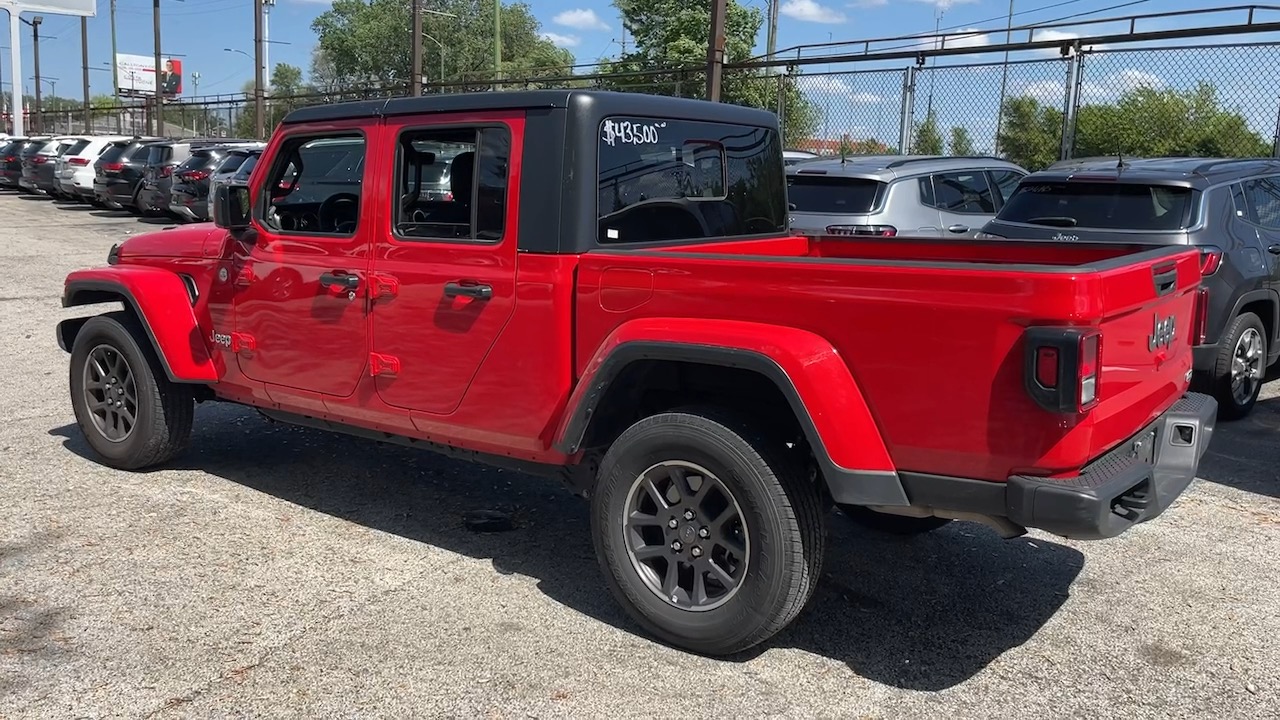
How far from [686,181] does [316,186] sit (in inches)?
68.6

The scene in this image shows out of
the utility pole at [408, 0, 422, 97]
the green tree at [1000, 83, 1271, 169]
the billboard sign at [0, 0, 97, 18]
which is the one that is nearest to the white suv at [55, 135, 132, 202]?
the utility pole at [408, 0, 422, 97]

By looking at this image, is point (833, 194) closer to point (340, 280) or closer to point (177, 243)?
point (177, 243)

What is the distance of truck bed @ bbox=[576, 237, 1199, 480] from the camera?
317 cm

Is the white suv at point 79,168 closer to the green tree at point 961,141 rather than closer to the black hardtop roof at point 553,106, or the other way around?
the green tree at point 961,141

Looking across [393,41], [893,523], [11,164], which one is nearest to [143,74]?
[393,41]

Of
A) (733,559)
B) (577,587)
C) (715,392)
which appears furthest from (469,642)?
(715,392)

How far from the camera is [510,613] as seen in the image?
13.8 feet

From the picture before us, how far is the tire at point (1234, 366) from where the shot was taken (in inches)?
278

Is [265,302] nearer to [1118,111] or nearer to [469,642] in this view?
[469,642]

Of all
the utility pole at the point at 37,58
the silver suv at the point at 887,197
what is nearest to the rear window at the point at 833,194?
the silver suv at the point at 887,197

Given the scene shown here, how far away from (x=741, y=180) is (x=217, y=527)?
9.33ft

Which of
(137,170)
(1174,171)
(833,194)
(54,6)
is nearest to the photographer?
(1174,171)

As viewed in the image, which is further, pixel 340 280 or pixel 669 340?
pixel 340 280

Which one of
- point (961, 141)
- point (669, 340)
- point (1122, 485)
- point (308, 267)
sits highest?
point (961, 141)
